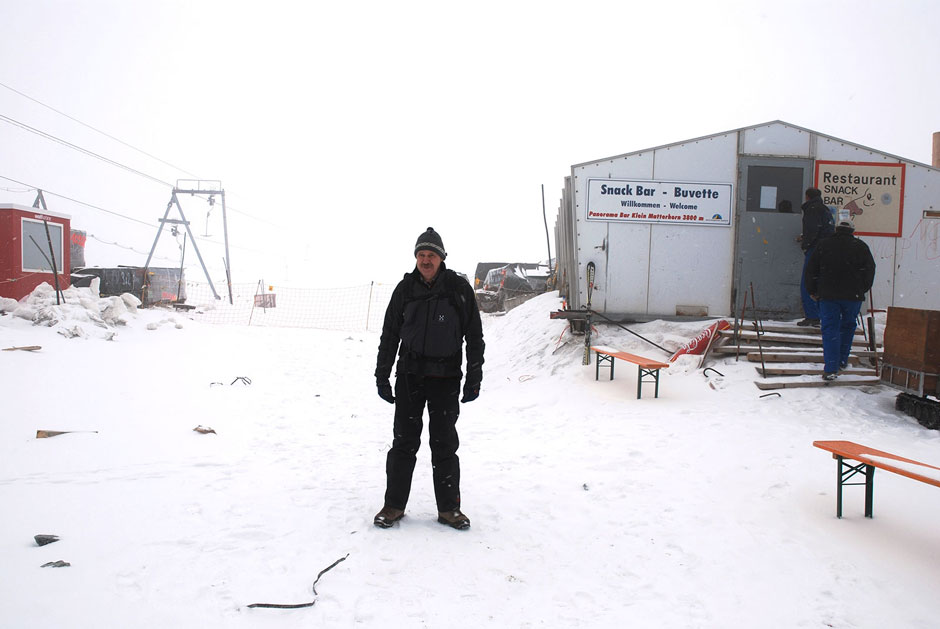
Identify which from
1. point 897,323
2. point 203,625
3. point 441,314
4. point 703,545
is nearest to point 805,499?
point 703,545

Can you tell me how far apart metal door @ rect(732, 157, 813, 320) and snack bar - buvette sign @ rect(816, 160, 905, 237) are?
0.37 m

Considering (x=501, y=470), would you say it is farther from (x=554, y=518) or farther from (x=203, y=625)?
(x=203, y=625)

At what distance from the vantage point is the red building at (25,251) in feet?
41.9

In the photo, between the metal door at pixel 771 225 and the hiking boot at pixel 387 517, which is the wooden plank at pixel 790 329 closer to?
the metal door at pixel 771 225

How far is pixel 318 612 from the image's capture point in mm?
2623

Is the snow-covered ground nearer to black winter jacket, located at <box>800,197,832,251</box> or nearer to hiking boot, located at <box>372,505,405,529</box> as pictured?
hiking boot, located at <box>372,505,405,529</box>

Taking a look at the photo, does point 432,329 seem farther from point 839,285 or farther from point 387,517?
point 839,285

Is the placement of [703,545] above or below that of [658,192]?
below

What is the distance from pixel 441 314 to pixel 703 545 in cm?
225

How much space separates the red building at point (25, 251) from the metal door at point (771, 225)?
46.6ft

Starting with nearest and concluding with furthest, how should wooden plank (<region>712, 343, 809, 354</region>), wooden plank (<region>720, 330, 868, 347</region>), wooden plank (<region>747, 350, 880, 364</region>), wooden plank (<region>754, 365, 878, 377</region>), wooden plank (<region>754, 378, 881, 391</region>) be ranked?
wooden plank (<region>754, 378, 881, 391</region>) → wooden plank (<region>754, 365, 878, 377</region>) → wooden plank (<region>747, 350, 880, 364</region>) → wooden plank (<region>712, 343, 809, 354</region>) → wooden plank (<region>720, 330, 868, 347</region>)

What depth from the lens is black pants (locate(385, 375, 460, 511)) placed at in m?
3.66

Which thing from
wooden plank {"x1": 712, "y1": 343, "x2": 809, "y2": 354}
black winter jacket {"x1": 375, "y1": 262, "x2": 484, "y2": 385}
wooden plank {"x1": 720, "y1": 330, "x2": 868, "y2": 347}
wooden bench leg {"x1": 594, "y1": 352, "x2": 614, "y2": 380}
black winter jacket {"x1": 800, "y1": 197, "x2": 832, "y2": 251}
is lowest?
Answer: wooden bench leg {"x1": 594, "y1": 352, "x2": 614, "y2": 380}

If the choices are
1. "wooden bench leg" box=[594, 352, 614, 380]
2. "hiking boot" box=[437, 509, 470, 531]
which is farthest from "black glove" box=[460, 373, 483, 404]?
"wooden bench leg" box=[594, 352, 614, 380]
